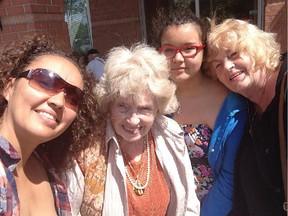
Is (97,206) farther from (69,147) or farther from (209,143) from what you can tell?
(209,143)

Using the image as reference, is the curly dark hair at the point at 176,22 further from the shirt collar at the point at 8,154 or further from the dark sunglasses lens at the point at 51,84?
the shirt collar at the point at 8,154

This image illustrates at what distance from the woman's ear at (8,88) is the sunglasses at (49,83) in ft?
0.20

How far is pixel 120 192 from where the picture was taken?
1808 mm

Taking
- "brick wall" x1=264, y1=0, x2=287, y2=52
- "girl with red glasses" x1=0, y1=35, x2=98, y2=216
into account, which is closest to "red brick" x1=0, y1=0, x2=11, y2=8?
"girl with red glasses" x1=0, y1=35, x2=98, y2=216

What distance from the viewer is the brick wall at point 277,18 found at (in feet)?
18.0

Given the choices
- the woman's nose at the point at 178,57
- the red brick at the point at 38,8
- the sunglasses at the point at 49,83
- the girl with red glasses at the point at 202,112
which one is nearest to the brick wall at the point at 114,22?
the red brick at the point at 38,8

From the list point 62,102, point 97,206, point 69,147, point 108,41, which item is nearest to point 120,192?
point 97,206

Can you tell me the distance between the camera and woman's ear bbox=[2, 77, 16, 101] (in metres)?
1.59

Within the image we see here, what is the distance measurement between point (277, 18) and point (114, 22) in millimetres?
3979

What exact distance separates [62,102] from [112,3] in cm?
698

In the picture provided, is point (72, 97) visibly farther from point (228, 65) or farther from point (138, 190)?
point (228, 65)

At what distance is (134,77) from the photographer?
5.95 feet

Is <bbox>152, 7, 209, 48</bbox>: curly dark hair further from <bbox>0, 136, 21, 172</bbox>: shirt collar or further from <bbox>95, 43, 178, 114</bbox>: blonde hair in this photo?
<bbox>0, 136, 21, 172</bbox>: shirt collar

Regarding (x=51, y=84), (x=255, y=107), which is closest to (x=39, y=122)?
(x=51, y=84)
